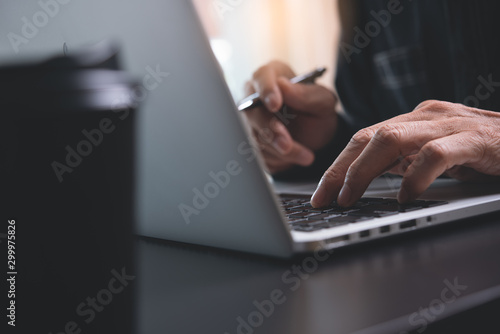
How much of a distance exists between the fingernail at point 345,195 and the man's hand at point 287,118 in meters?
0.51

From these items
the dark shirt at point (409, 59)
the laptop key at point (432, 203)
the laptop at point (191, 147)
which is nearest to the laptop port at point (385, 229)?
the laptop at point (191, 147)

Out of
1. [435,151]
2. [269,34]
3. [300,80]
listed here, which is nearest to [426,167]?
[435,151]

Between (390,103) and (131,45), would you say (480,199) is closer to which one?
(131,45)

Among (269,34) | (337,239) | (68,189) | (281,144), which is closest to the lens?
(68,189)

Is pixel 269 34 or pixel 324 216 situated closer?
pixel 324 216

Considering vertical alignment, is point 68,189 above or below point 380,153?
above

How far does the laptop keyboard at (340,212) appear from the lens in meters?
0.46

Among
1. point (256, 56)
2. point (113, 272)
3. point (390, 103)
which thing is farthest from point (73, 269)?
point (256, 56)

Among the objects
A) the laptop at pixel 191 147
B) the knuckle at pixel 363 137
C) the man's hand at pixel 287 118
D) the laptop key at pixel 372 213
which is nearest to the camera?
the laptop at pixel 191 147

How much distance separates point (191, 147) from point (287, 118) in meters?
0.84

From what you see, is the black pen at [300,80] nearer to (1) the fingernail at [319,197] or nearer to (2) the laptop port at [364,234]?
(1) the fingernail at [319,197]

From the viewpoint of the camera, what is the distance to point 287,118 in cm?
125

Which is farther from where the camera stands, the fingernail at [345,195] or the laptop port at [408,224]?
the fingernail at [345,195]

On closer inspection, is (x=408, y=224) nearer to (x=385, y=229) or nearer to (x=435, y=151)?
(x=385, y=229)
